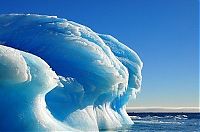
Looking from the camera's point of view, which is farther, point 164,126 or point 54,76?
point 164,126

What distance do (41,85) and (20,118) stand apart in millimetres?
1114

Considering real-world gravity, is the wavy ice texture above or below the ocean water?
above

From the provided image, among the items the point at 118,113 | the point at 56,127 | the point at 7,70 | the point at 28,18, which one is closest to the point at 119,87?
the point at 118,113

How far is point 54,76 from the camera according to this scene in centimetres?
1309

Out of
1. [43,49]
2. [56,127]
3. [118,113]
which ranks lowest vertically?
[118,113]

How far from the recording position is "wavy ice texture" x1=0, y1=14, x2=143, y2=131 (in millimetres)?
12359

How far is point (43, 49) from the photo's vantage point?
55.2ft

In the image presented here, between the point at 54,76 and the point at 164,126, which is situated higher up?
the point at 54,76

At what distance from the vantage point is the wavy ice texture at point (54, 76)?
1236 centimetres

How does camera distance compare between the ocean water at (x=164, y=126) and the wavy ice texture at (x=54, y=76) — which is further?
the ocean water at (x=164, y=126)

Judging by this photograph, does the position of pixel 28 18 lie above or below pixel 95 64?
above

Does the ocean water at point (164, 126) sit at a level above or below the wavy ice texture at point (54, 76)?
below

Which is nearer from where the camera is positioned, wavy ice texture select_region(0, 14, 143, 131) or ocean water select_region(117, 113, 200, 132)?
wavy ice texture select_region(0, 14, 143, 131)

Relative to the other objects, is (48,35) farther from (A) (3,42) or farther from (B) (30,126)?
(B) (30,126)
